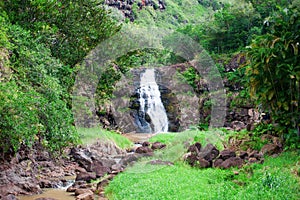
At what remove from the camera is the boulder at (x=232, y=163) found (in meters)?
8.93

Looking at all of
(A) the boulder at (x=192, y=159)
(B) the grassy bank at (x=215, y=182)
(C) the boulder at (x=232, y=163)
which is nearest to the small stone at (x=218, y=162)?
(C) the boulder at (x=232, y=163)

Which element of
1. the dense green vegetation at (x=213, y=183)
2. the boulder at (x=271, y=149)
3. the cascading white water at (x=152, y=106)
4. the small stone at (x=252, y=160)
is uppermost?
the cascading white water at (x=152, y=106)

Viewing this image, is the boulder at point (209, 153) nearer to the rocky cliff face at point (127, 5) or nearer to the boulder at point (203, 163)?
the boulder at point (203, 163)

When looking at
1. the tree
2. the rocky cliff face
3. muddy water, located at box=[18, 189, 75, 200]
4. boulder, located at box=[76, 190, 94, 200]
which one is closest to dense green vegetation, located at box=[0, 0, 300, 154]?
the tree

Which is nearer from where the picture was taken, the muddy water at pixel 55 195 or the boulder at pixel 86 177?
the muddy water at pixel 55 195

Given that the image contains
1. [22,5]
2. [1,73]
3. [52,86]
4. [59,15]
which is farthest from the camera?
[59,15]

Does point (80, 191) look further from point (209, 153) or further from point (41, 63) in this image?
point (41, 63)

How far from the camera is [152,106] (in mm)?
25703

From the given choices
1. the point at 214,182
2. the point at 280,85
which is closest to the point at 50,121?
the point at 214,182

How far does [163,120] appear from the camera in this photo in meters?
26.0

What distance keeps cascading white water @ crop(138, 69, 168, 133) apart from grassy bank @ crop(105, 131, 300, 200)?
1545cm

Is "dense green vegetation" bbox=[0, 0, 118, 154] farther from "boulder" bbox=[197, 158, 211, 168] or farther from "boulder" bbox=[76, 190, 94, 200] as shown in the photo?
"boulder" bbox=[197, 158, 211, 168]

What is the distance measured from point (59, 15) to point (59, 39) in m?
1.29

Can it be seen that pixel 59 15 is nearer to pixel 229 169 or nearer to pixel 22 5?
pixel 22 5
